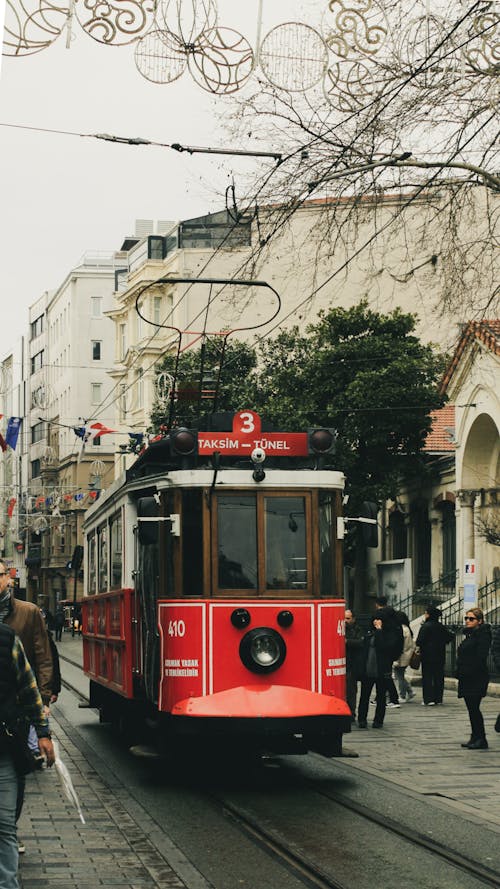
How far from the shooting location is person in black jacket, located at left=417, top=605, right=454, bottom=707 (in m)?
23.7

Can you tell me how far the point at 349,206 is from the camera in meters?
14.7

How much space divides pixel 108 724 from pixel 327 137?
33.1 ft

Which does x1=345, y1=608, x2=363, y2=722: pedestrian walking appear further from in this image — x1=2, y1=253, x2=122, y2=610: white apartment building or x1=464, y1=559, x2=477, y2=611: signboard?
x1=2, y1=253, x2=122, y2=610: white apartment building

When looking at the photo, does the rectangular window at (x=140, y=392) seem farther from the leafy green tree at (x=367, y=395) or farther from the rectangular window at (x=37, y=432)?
the rectangular window at (x=37, y=432)

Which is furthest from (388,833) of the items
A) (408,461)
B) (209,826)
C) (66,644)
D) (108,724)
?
(66,644)

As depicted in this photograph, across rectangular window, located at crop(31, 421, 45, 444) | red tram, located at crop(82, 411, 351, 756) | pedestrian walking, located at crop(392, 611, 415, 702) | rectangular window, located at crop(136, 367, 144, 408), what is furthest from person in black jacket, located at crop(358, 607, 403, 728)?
rectangular window, located at crop(31, 421, 45, 444)

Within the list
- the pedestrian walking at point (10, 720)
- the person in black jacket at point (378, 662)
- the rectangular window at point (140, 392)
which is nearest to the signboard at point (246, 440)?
the pedestrian walking at point (10, 720)

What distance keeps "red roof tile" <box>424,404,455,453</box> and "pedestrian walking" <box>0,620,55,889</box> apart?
1385 inches

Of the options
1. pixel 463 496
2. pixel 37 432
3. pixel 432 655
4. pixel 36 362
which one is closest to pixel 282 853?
pixel 432 655

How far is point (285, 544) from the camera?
13234 millimetres

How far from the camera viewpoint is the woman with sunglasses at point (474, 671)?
16.5 m

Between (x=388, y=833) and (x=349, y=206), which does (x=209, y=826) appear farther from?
(x=349, y=206)

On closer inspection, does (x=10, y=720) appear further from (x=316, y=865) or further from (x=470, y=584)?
(x=470, y=584)

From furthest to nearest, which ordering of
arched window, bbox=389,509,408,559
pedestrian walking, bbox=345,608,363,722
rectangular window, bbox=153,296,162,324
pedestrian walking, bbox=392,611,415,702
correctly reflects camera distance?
rectangular window, bbox=153,296,162,324 < arched window, bbox=389,509,408,559 < pedestrian walking, bbox=392,611,415,702 < pedestrian walking, bbox=345,608,363,722
